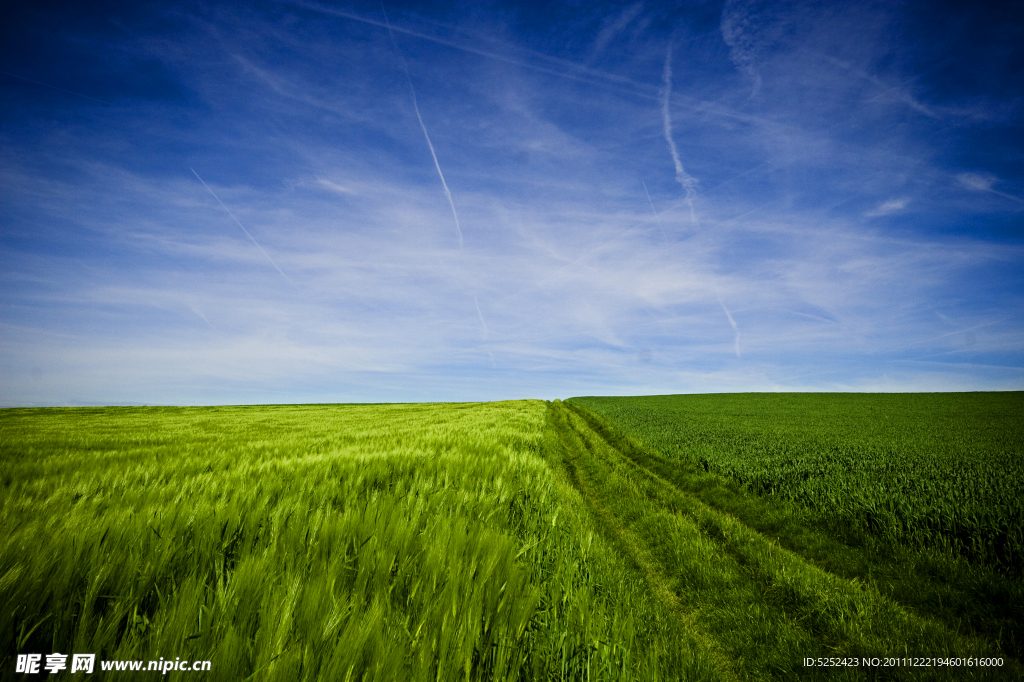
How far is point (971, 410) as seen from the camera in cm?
3384

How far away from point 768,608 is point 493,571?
419 centimetres

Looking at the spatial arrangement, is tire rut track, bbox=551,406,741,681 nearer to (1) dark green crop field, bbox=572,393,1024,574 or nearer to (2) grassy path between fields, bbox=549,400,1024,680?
(2) grassy path between fields, bbox=549,400,1024,680

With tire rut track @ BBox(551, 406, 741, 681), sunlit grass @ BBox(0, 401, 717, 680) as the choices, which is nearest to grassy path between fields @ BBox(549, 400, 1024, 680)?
tire rut track @ BBox(551, 406, 741, 681)

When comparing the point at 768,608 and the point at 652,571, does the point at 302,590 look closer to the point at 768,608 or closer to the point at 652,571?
the point at 768,608

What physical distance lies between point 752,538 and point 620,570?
3.08 m

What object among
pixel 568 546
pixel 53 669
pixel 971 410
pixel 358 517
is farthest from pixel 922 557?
pixel 971 410

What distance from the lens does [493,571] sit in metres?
2.07

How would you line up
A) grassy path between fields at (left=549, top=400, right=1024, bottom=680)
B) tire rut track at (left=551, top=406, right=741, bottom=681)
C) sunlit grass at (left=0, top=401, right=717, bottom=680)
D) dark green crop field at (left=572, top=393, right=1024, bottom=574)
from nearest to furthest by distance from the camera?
sunlit grass at (left=0, top=401, right=717, bottom=680) → grassy path between fields at (left=549, top=400, right=1024, bottom=680) → tire rut track at (left=551, top=406, right=741, bottom=681) → dark green crop field at (left=572, top=393, right=1024, bottom=574)

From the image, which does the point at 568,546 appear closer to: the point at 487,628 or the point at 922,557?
the point at 487,628

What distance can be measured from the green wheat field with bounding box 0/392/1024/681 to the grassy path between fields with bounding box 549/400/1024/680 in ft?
0.09

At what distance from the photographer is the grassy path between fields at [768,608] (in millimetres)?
3533

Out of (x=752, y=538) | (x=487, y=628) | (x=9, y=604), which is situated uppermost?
(x=9, y=604)

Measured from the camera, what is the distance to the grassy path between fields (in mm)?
3533

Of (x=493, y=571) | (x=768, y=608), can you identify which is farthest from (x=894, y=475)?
(x=493, y=571)
